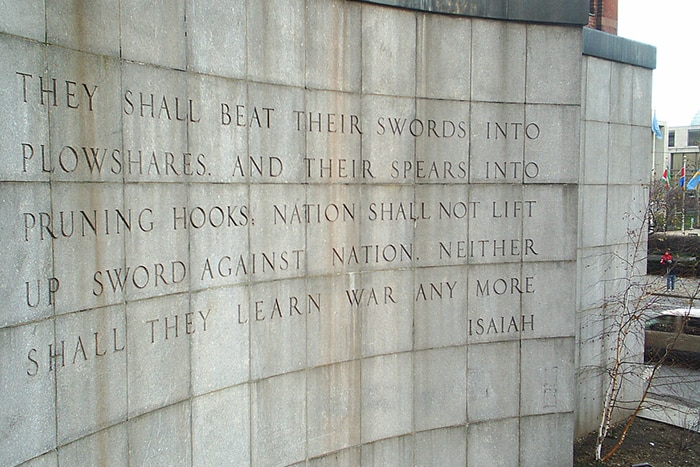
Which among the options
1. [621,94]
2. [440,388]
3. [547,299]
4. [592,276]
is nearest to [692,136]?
[621,94]

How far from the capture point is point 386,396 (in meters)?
9.85

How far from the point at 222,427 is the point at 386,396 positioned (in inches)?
109

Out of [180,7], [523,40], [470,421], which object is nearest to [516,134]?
[523,40]

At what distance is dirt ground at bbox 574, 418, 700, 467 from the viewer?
12797mm

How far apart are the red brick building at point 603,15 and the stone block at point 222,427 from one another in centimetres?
2673

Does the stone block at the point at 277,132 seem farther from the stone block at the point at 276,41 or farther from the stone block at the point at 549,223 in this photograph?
the stone block at the point at 549,223

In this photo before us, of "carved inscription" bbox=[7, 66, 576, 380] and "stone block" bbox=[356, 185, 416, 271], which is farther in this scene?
"stone block" bbox=[356, 185, 416, 271]

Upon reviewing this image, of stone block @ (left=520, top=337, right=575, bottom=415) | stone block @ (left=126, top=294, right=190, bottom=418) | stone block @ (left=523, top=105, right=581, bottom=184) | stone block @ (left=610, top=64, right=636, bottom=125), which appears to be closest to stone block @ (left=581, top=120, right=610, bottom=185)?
stone block @ (left=610, top=64, right=636, bottom=125)

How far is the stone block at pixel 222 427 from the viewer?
308 inches

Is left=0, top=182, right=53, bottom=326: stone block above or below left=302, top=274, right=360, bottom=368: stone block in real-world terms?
above

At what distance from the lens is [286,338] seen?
28.8 feet

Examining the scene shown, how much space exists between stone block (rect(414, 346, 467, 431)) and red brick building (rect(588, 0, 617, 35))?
23768 mm

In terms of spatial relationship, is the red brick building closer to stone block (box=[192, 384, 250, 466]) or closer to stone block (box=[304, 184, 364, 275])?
stone block (box=[304, 184, 364, 275])

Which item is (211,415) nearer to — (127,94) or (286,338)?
(286,338)
